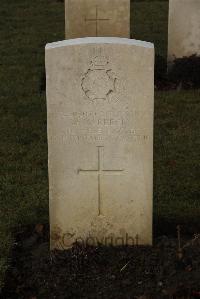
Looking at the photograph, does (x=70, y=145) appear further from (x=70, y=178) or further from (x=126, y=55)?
(x=126, y=55)

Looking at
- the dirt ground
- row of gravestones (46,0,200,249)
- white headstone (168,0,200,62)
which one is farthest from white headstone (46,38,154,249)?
white headstone (168,0,200,62)

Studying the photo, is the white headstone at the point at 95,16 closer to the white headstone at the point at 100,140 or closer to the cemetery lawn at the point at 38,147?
the cemetery lawn at the point at 38,147

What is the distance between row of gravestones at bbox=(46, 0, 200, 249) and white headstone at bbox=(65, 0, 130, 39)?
496cm

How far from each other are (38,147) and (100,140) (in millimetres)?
2513

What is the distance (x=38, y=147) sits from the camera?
707cm

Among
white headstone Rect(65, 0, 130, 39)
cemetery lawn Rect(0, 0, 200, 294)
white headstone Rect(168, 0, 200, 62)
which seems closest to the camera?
cemetery lawn Rect(0, 0, 200, 294)

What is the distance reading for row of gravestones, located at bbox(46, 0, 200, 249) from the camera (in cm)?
448

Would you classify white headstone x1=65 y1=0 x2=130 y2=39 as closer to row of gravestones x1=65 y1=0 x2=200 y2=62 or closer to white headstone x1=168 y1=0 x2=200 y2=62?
row of gravestones x1=65 y1=0 x2=200 y2=62

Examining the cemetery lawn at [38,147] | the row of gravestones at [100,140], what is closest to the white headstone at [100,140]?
the row of gravestones at [100,140]

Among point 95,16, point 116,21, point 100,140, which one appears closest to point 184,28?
point 116,21

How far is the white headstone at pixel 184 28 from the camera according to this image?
9273 mm

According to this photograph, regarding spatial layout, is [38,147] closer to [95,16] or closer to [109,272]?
[109,272]

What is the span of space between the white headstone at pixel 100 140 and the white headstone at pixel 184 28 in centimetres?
496

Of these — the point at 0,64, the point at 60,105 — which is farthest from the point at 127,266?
the point at 0,64
